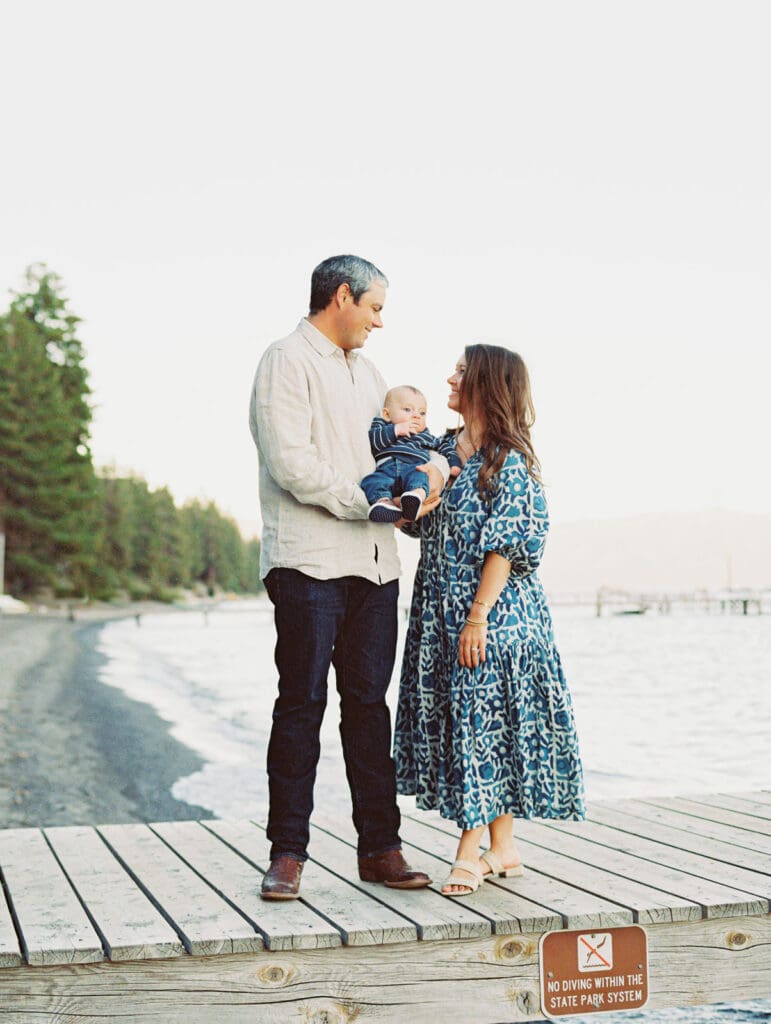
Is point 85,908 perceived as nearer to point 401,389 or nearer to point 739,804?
point 401,389

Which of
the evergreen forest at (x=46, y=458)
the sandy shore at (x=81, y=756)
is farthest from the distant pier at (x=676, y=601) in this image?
the sandy shore at (x=81, y=756)

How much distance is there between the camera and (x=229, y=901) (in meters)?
3.48

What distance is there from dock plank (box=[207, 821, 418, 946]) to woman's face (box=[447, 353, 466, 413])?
1.53 m

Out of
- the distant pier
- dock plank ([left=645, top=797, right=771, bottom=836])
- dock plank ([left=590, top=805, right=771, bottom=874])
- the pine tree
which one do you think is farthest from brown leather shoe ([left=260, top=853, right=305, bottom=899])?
the distant pier

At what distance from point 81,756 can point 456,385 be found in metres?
11.4

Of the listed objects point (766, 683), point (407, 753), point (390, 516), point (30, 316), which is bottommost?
point (766, 683)

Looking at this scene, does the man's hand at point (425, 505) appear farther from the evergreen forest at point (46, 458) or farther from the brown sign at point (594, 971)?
the evergreen forest at point (46, 458)

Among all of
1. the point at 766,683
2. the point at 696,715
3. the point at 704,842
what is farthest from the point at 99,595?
the point at 704,842

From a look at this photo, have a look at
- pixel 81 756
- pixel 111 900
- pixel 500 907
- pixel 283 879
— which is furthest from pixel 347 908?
pixel 81 756

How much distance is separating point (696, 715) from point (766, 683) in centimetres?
1030

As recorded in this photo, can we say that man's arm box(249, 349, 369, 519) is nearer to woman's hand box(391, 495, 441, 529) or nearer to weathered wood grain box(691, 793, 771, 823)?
woman's hand box(391, 495, 441, 529)

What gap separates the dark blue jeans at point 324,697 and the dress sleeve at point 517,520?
417mm

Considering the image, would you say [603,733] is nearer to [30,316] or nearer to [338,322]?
[338,322]

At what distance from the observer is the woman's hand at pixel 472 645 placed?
11.7 feet
